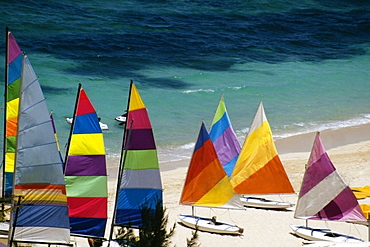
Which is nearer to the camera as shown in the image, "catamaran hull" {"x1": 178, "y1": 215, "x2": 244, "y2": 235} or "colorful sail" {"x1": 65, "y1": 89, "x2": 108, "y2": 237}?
"colorful sail" {"x1": 65, "y1": 89, "x2": 108, "y2": 237}

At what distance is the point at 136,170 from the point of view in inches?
722

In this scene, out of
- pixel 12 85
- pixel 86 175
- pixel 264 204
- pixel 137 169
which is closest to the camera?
pixel 12 85

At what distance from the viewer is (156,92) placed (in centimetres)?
3900

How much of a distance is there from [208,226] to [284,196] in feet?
13.5

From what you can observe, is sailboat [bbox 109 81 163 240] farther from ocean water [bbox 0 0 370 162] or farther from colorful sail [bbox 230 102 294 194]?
ocean water [bbox 0 0 370 162]

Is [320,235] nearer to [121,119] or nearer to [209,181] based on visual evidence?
[209,181]

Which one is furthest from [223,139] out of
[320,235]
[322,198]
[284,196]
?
[320,235]

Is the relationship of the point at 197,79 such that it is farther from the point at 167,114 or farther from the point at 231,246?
the point at 231,246

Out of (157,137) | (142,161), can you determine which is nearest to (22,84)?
(142,161)

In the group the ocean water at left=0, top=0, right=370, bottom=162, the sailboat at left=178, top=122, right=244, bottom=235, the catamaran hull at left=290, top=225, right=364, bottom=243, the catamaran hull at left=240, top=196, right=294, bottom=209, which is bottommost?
the catamaran hull at left=290, top=225, right=364, bottom=243

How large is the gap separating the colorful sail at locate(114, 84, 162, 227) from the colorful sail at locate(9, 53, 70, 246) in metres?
2.82

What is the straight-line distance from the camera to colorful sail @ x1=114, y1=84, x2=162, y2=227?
18047 millimetres

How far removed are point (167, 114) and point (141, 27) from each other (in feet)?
57.3

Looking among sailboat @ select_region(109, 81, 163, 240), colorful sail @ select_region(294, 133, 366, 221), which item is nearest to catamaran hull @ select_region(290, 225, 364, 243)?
colorful sail @ select_region(294, 133, 366, 221)
